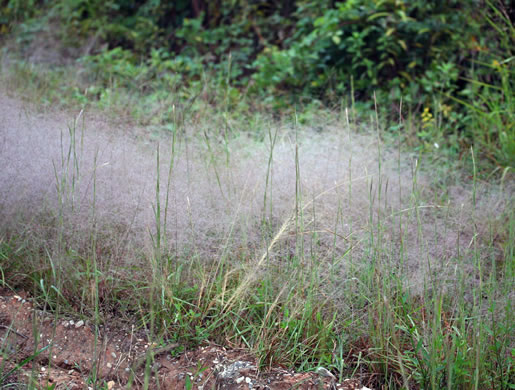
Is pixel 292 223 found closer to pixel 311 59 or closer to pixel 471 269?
pixel 471 269

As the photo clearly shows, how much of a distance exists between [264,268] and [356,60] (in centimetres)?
298

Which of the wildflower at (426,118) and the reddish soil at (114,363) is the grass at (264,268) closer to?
the reddish soil at (114,363)

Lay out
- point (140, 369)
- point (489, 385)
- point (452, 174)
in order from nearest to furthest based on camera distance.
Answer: point (489, 385)
point (140, 369)
point (452, 174)

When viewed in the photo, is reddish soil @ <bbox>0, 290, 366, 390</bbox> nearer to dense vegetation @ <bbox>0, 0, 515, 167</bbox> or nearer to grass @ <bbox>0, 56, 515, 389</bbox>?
grass @ <bbox>0, 56, 515, 389</bbox>

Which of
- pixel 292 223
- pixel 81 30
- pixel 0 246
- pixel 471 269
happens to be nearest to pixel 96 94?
pixel 81 30

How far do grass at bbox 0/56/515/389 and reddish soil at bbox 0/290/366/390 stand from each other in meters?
0.06

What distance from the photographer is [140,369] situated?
5.85 ft

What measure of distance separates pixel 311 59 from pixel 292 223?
2.75 meters

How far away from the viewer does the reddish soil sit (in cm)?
166

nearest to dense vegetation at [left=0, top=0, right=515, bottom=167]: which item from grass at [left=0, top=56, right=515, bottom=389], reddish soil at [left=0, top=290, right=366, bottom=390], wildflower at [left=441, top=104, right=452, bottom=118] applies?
wildflower at [left=441, top=104, right=452, bottom=118]

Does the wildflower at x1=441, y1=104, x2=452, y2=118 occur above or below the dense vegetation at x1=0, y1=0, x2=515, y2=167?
below

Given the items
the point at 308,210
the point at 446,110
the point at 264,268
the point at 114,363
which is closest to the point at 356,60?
the point at 446,110

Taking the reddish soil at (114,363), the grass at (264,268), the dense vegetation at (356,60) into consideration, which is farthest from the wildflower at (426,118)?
the reddish soil at (114,363)

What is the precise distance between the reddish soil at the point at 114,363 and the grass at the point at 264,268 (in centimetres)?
6
